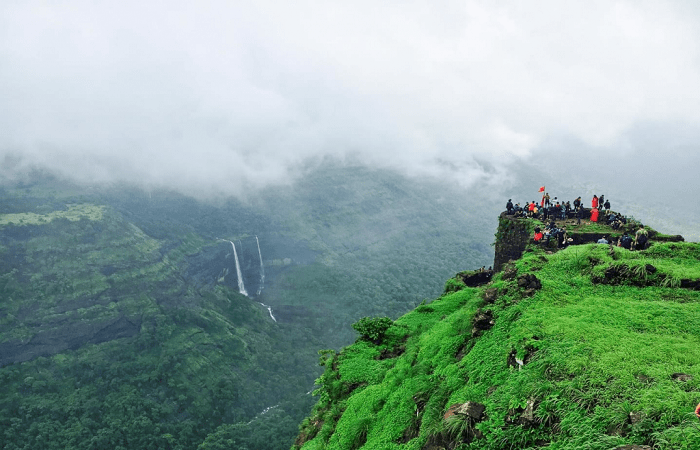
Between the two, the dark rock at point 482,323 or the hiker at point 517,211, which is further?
the hiker at point 517,211

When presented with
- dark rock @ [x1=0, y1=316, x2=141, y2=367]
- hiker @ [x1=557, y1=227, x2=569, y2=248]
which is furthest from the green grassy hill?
dark rock @ [x1=0, y1=316, x2=141, y2=367]

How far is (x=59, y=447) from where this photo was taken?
12512 centimetres

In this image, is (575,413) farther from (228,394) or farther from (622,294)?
(228,394)

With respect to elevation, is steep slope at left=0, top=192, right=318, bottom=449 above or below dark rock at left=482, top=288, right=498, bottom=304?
below

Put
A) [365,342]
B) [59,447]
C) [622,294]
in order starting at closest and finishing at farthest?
1. [622,294]
2. [365,342]
3. [59,447]

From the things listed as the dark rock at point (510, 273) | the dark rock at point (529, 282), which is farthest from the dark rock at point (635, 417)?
the dark rock at point (510, 273)

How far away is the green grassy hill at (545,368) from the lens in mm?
10398

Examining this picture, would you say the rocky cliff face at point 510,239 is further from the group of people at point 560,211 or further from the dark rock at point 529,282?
the dark rock at point 529,282

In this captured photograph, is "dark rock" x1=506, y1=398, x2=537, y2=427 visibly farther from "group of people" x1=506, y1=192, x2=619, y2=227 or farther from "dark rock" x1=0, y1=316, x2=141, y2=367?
"dark rock" x1=0, y1=316, x2=141, y2=367

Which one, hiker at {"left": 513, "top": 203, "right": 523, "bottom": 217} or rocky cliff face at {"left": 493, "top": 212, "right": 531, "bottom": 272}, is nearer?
rocky cliff face at {"left": 493, "top": 212, "right": 531, "bottom": 272}

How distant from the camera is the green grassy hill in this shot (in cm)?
1040

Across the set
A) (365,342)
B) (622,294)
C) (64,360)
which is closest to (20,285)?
(64,360)

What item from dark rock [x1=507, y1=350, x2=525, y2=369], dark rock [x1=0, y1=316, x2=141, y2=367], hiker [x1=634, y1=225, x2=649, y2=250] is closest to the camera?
dark rock [x1=507, y1=350, x2=525, y2=369]

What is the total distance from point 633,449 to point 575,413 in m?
1.62
